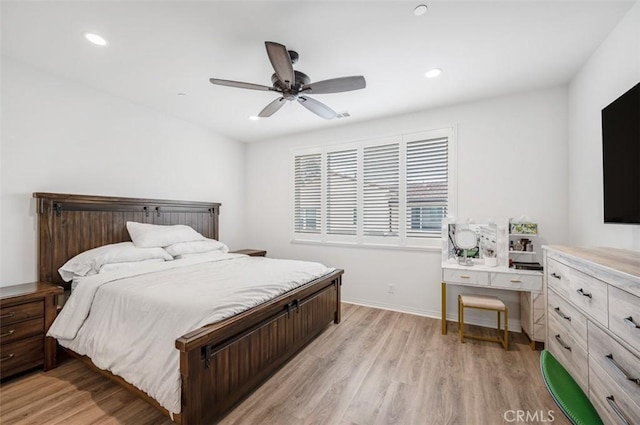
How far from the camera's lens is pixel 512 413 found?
1.83 meters

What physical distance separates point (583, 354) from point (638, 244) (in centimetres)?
93

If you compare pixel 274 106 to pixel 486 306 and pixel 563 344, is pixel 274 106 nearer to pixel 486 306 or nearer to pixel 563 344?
pixel 486 306

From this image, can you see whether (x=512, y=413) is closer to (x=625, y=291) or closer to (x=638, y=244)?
(x=625, y=291)

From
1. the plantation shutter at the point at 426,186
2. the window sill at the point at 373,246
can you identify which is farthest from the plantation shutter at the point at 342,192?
the plantation shutter at the point at 426,186

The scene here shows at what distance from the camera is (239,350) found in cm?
192

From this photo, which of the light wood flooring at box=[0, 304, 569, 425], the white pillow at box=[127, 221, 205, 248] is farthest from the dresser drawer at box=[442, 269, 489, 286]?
the white pillow at box=[127, 221, 205, 248]

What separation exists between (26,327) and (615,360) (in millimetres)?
4011

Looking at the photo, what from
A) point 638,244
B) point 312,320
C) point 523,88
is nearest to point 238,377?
point 312,320

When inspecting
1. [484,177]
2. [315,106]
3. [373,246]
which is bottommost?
[373,246]

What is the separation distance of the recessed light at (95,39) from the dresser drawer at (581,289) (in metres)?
3.87

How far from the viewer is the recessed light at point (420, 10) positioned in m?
1.83

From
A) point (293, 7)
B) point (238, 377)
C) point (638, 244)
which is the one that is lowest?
point (238, 377)

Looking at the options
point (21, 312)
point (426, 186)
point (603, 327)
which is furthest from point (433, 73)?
point (21, 312)

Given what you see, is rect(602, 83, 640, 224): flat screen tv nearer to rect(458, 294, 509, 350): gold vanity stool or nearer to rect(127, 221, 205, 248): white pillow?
rect(458, 294, 509, 350): gold vanity stool
